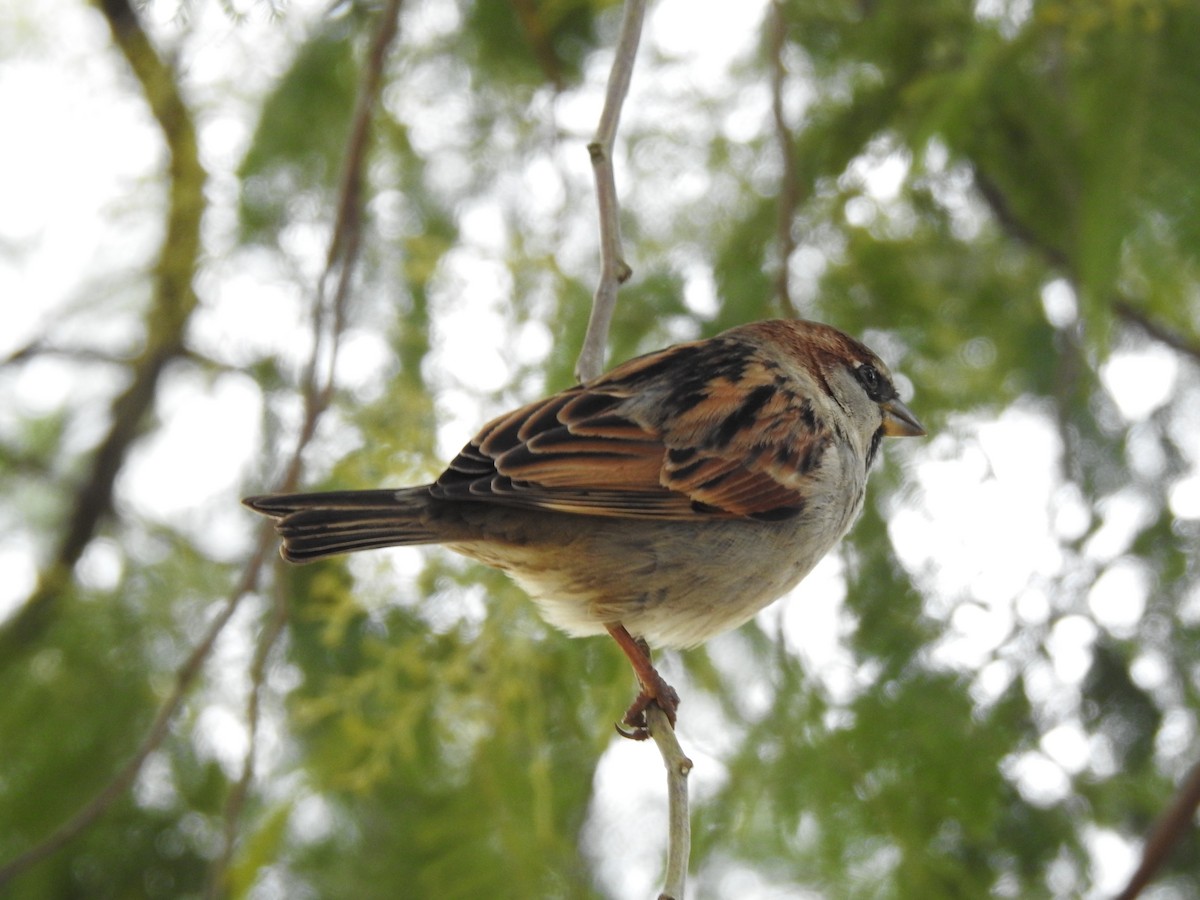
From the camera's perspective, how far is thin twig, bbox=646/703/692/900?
7.95 feet

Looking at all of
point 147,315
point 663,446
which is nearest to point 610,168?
point 663,446

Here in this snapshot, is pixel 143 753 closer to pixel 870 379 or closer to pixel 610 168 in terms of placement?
pixel 610 168

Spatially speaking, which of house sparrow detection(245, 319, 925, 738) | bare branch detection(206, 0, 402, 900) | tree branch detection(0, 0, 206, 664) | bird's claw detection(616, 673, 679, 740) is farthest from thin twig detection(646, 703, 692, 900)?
tree branch detection(0, 0, 206, 664)

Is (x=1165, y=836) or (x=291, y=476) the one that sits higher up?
(x=291, y=476)

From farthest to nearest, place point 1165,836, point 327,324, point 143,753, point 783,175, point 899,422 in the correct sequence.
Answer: point 327,324
point 899,422
point 783,175
point 143,753
point 1165,836

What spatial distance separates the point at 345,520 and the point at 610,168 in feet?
3.32

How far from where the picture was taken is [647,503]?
347 cm

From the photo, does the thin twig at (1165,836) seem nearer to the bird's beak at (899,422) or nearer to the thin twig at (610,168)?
the bird's beak at (899,422)

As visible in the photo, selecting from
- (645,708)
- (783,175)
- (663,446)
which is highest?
(783,175)

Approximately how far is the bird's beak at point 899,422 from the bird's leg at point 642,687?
1035mm

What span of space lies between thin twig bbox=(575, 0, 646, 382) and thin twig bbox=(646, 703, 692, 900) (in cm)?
95

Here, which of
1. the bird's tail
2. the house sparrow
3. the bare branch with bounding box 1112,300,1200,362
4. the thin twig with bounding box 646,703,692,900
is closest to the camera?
the thin twig with bounding box 646,703,692,900

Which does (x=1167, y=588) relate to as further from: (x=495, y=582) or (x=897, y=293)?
(x=495, y=582)

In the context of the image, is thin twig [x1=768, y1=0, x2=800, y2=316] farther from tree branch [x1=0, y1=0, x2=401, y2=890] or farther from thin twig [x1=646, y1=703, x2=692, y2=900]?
thin twig [x1=646, y1=703, x2=692, y2=900]
